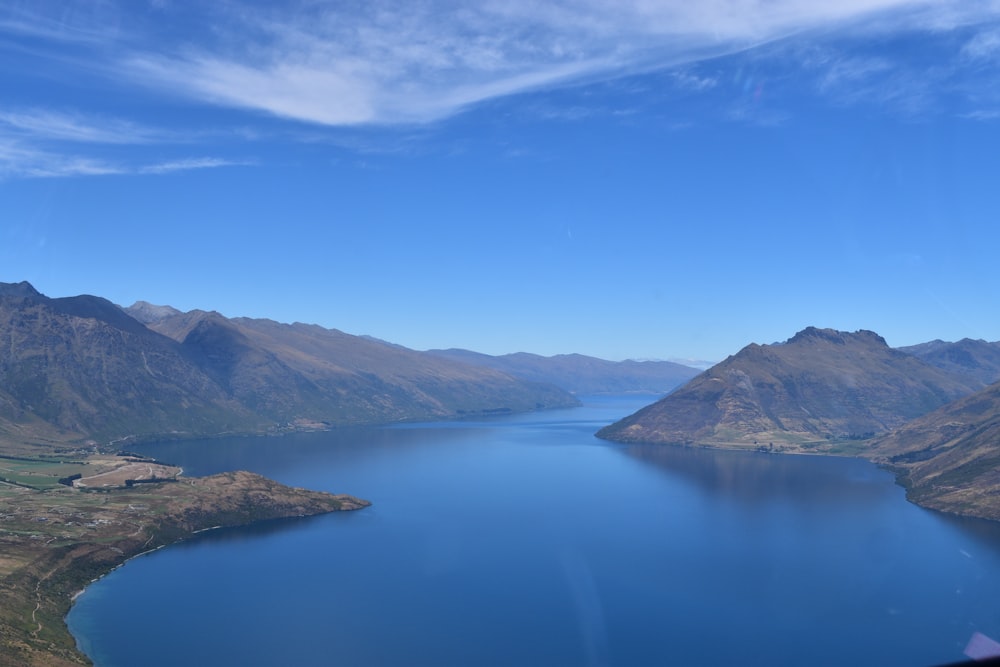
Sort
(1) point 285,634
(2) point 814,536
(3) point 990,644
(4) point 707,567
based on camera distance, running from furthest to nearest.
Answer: (2) point 814,536 < (4) point 707,567 < (1) point 285,634 < (3) point 990,644

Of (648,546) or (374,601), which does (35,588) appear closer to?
(374,601)

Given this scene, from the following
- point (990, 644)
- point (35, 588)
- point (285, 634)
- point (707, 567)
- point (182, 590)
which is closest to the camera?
point (990, 644)

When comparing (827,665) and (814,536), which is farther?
(814,536)

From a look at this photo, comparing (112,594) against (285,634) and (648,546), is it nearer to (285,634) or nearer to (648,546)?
(285,634)

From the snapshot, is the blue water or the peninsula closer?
the blue water

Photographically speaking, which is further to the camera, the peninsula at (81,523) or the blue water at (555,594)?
the peninsula at (81,523)

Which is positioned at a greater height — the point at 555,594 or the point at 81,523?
the point at 81,523

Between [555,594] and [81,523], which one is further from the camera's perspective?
[81,523]

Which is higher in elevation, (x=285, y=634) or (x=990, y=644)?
(x=990, y=644)

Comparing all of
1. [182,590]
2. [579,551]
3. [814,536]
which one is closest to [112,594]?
[182,590]
